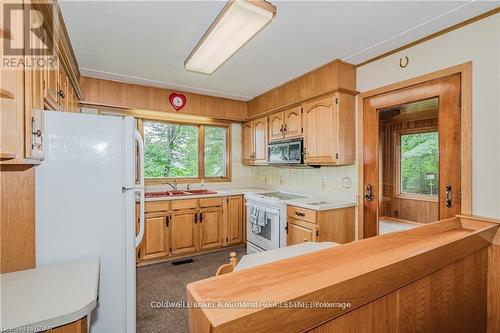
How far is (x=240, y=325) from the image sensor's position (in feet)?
1.92

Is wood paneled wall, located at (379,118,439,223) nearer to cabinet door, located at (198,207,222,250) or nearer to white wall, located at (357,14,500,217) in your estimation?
white wall, located at (357,14,500,217)

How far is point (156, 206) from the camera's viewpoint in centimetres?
309

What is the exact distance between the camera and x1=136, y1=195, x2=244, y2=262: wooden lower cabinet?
10.1ft

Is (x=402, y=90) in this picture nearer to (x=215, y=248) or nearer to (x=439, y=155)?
(x=439, y=155)

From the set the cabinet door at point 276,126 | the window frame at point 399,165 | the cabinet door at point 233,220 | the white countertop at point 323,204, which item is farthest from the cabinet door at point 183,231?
the window frame at point 399,165

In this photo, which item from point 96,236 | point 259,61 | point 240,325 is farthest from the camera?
point 259,61

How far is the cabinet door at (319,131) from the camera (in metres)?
2.56

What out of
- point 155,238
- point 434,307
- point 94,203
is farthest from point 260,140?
point 434,307

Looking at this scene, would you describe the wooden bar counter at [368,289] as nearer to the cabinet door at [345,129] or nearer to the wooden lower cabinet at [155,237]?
the cabinet door at [345,129]

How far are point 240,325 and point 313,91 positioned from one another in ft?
8.60

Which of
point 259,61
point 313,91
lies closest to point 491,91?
point 313,91

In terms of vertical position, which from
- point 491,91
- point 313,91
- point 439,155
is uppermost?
point 313,91

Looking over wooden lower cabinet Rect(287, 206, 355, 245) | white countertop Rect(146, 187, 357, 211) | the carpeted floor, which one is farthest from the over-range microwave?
the carpeted floor

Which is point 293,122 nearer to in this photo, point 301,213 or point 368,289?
point 301,213
